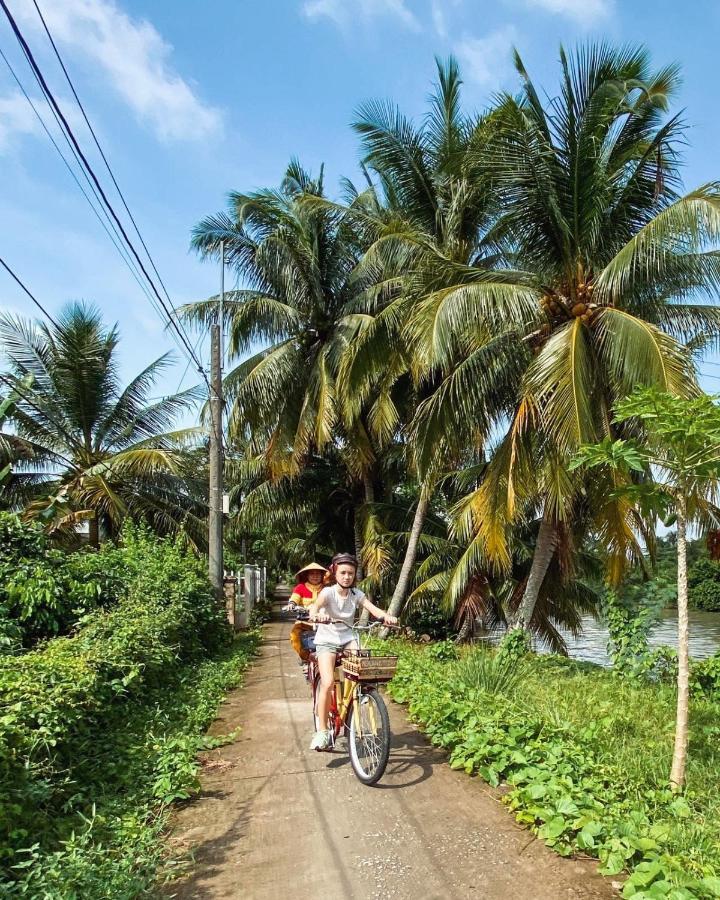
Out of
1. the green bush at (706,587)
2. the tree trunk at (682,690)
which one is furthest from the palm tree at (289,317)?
the green bush at (706,587)

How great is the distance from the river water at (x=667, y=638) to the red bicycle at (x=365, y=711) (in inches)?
454

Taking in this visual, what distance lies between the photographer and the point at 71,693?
485cm

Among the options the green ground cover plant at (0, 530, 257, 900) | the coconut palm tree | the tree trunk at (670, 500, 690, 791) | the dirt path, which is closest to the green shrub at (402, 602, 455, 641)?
the coconut palm tree

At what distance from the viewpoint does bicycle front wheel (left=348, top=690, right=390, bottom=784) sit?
465 centimetres

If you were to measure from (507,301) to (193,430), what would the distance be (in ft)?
34.1

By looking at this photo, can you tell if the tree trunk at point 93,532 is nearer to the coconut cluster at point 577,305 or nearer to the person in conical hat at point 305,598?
the person in conical hat at point 305,598

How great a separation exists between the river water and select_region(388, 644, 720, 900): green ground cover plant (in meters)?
9.03

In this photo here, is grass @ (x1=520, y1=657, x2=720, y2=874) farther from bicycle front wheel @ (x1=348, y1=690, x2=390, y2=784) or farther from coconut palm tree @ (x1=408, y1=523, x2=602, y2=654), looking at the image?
coconut palm tree @ (x1=408, y1=523, x2=602, y2=654)

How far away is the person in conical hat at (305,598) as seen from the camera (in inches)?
247

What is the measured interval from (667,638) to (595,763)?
2198 cm

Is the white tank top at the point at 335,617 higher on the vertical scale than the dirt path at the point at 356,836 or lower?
higher

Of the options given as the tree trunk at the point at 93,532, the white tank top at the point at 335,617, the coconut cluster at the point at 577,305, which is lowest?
the white tank top at the point at 335,617

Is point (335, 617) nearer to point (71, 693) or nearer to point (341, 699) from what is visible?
point (341, 699)

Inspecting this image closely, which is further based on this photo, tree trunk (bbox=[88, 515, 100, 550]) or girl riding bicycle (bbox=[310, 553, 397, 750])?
tree trunk (bbox=[88, 515, 100, 550])
